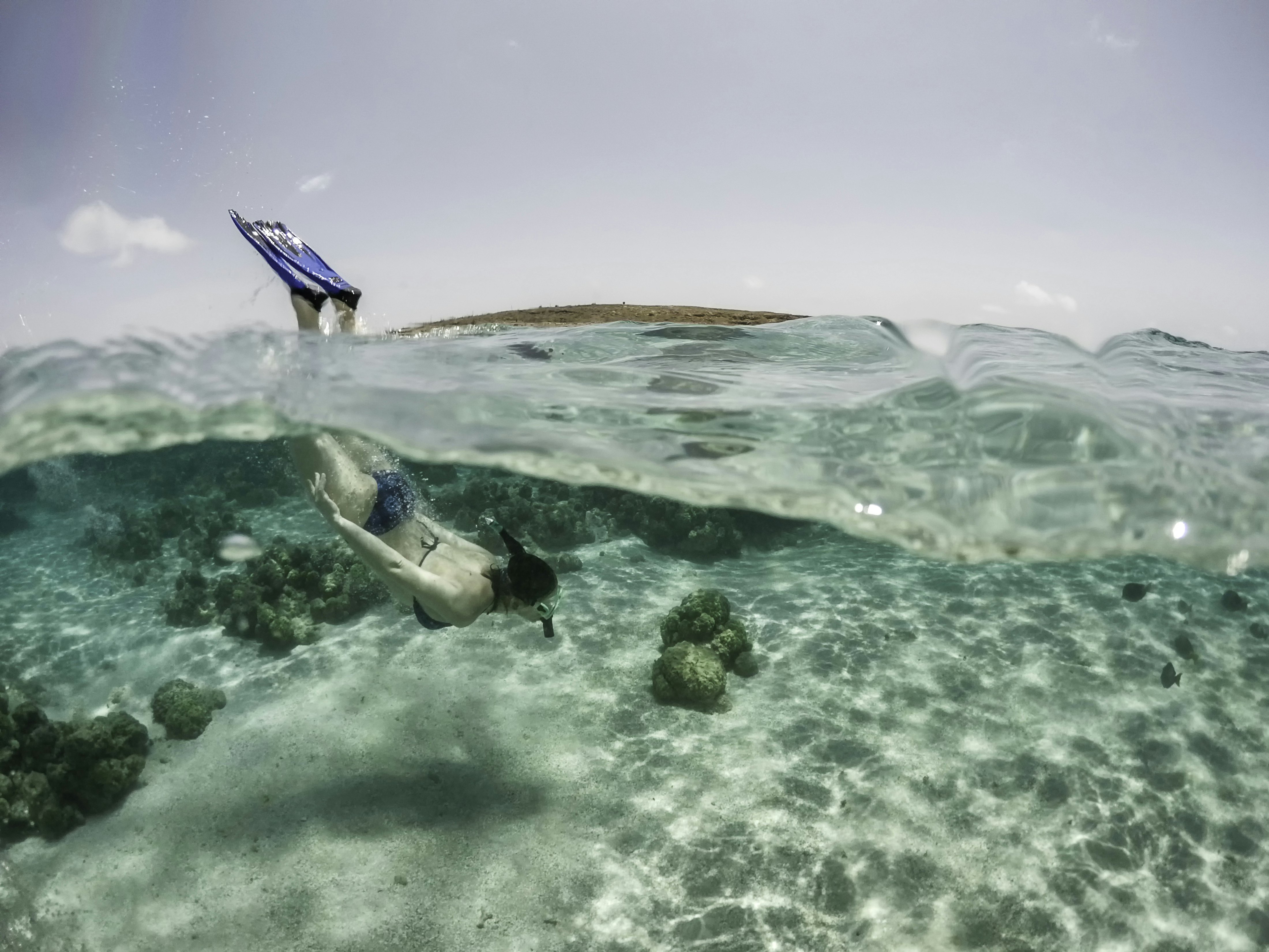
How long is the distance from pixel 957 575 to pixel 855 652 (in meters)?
4.41

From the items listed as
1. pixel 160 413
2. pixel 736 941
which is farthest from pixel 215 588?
pixel 736 941

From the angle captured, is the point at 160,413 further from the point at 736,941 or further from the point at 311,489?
the point at 736,941

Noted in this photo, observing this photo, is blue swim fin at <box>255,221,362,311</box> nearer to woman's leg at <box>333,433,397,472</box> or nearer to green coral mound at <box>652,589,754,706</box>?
woman's leg at <box>333,433,397,472</box>

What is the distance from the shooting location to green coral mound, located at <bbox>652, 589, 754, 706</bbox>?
8898mm

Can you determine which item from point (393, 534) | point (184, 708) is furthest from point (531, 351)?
point (184, 708)

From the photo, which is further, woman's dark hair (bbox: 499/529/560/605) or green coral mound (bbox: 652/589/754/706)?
green coral mound (bbox: 652/589/754/706)

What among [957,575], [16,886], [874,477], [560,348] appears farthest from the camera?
[957,575]

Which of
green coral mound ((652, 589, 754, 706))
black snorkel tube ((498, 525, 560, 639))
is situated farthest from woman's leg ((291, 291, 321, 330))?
green coral mound ((652, 589, 754, 706))

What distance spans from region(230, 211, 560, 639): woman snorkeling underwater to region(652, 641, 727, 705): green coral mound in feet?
9.70

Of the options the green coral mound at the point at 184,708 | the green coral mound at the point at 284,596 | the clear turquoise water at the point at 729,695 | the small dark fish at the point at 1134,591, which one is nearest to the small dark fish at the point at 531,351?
the clear turquoise water at the point at 729,695

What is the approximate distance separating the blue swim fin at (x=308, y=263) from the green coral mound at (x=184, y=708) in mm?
5814

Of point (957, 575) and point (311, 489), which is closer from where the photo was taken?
point (311, 489)

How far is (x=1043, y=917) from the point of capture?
247 inches

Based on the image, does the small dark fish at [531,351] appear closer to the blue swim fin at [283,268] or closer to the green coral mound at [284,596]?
the blue swim fin at [283,268]
